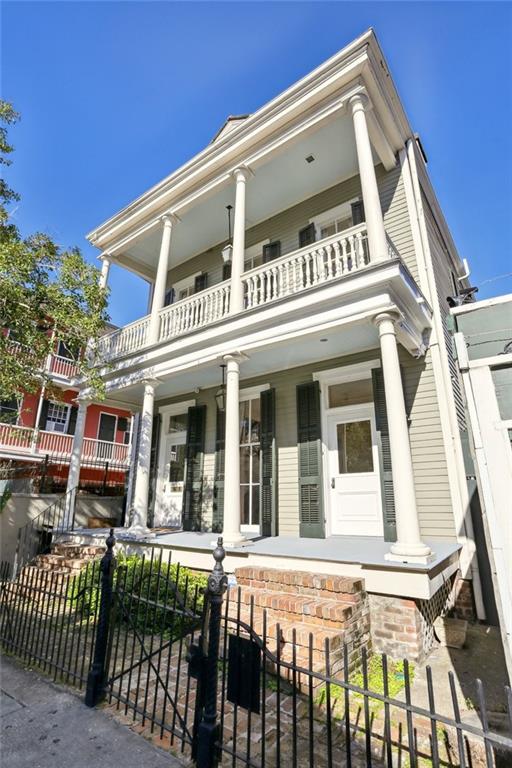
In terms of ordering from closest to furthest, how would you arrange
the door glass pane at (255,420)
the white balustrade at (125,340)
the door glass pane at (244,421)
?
the door glass pane at (255,420) < the door glass pane at (244,421) < the white balustrade at (125,340)

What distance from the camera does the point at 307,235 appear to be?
7.87 metres

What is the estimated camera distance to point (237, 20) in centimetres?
646

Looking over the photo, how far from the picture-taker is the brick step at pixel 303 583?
3.82 m

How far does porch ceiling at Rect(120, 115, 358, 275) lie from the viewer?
673cm

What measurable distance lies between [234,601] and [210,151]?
7.84 metres

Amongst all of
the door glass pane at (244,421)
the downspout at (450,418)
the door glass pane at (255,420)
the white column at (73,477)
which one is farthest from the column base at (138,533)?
the downspout at (450,418)

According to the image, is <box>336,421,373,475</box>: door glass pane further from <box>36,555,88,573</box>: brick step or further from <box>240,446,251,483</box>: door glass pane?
<box>36,555,88,573</box>: brick step

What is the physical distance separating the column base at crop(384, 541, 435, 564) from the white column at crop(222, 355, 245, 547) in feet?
7.11

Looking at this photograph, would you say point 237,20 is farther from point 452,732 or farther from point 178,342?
point 452,732

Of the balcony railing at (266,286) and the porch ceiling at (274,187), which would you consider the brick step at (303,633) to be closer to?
the balcony railing at (266,286)

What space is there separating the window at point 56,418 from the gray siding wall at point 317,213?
899cm

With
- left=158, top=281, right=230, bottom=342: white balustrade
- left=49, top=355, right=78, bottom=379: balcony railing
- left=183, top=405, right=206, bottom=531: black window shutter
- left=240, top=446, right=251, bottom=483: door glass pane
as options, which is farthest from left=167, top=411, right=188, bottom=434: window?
left=49, top=355, right=78, bottom=379: balcony railing

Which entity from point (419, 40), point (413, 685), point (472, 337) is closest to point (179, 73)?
point (419, 40)

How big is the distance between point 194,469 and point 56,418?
9959mm
